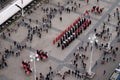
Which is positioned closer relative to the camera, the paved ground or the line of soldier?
the paved ground

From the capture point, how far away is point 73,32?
6700 cm

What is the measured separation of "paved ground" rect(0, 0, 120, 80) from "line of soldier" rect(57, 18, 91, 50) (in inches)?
32.0

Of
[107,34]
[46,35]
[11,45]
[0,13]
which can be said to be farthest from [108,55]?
[0,13]

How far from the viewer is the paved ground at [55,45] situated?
59309 millimetres

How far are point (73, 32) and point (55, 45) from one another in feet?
15.9

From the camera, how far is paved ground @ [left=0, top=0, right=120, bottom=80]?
59309 mm

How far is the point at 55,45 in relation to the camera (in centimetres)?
6494

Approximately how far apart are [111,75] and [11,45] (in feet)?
67.2

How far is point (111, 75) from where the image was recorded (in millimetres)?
56281

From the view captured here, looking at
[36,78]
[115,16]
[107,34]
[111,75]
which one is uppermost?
[115,16]

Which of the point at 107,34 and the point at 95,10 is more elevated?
the point at 95,10

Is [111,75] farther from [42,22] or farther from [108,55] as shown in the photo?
[42,22]

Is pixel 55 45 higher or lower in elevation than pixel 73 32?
lower

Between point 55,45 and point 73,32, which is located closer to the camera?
point 55,45
